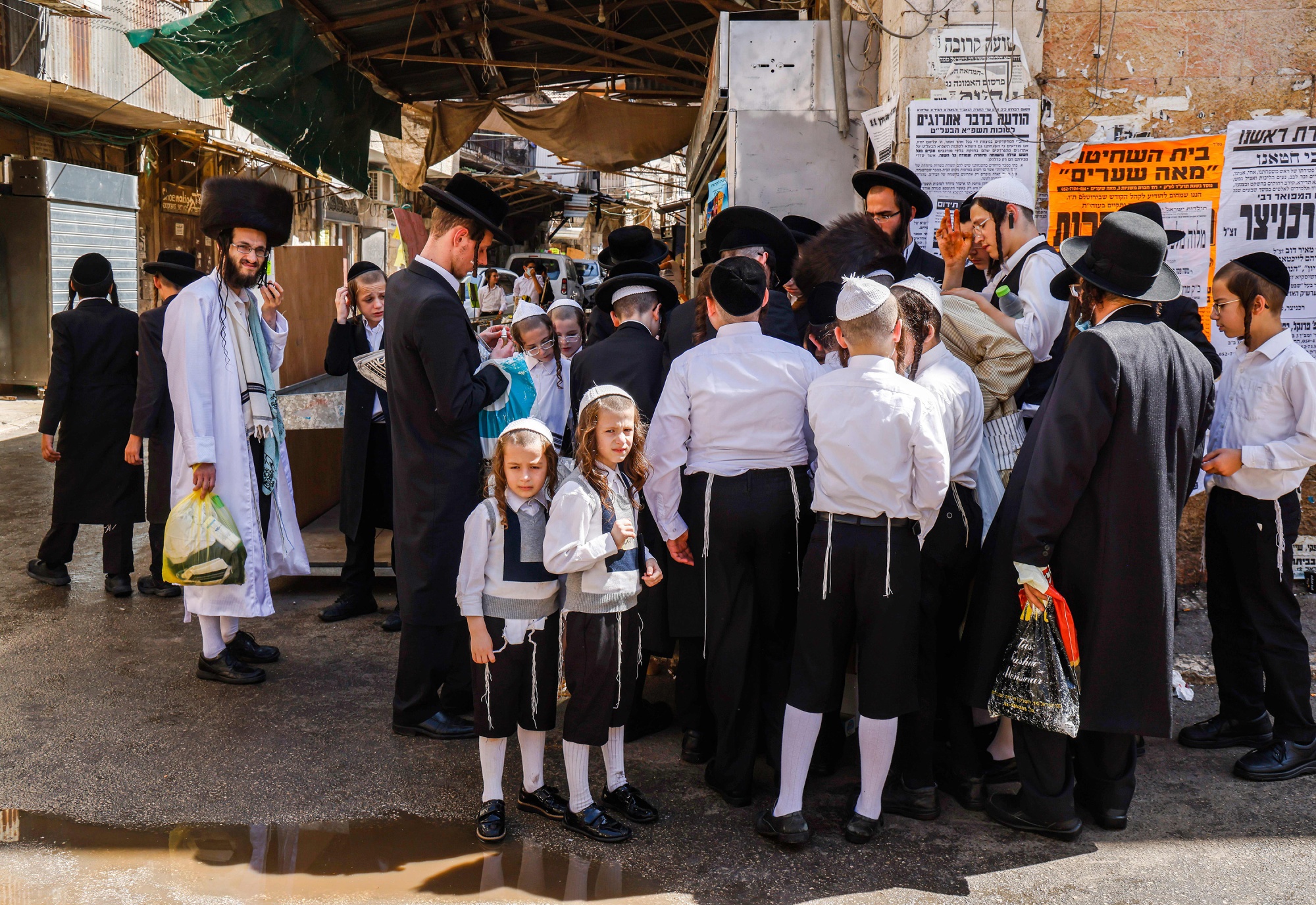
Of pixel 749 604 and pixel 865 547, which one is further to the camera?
pixel 749 604

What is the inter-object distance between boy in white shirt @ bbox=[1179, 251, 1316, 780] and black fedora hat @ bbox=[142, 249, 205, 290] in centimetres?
514

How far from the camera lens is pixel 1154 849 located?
10.9 ft

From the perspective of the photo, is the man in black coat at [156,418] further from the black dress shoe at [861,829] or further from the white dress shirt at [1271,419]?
the white dress shirt at [1271,419]

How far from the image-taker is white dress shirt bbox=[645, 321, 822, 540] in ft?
11.6

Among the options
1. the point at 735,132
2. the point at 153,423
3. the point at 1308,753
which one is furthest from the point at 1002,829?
the point at 153,423

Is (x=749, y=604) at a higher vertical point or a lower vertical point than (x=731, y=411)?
lower

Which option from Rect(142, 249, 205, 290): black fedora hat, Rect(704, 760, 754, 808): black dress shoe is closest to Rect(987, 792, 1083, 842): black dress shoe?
Rect(704, 760, 754, 808): black dress shoe

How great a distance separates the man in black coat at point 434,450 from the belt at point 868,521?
1495mm

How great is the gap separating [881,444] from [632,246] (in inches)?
92.5

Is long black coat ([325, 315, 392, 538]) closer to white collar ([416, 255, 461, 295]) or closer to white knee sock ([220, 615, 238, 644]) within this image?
white knee sock ([220, 615, 238, 644])

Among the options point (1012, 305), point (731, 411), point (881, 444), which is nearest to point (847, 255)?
point (1012, 305)

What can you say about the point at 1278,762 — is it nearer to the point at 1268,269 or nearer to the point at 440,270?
the point at 1268,269

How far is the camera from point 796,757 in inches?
133

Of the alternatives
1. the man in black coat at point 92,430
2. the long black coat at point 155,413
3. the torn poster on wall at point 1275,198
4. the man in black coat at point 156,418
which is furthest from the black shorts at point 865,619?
the man in black coat at point 92,430
